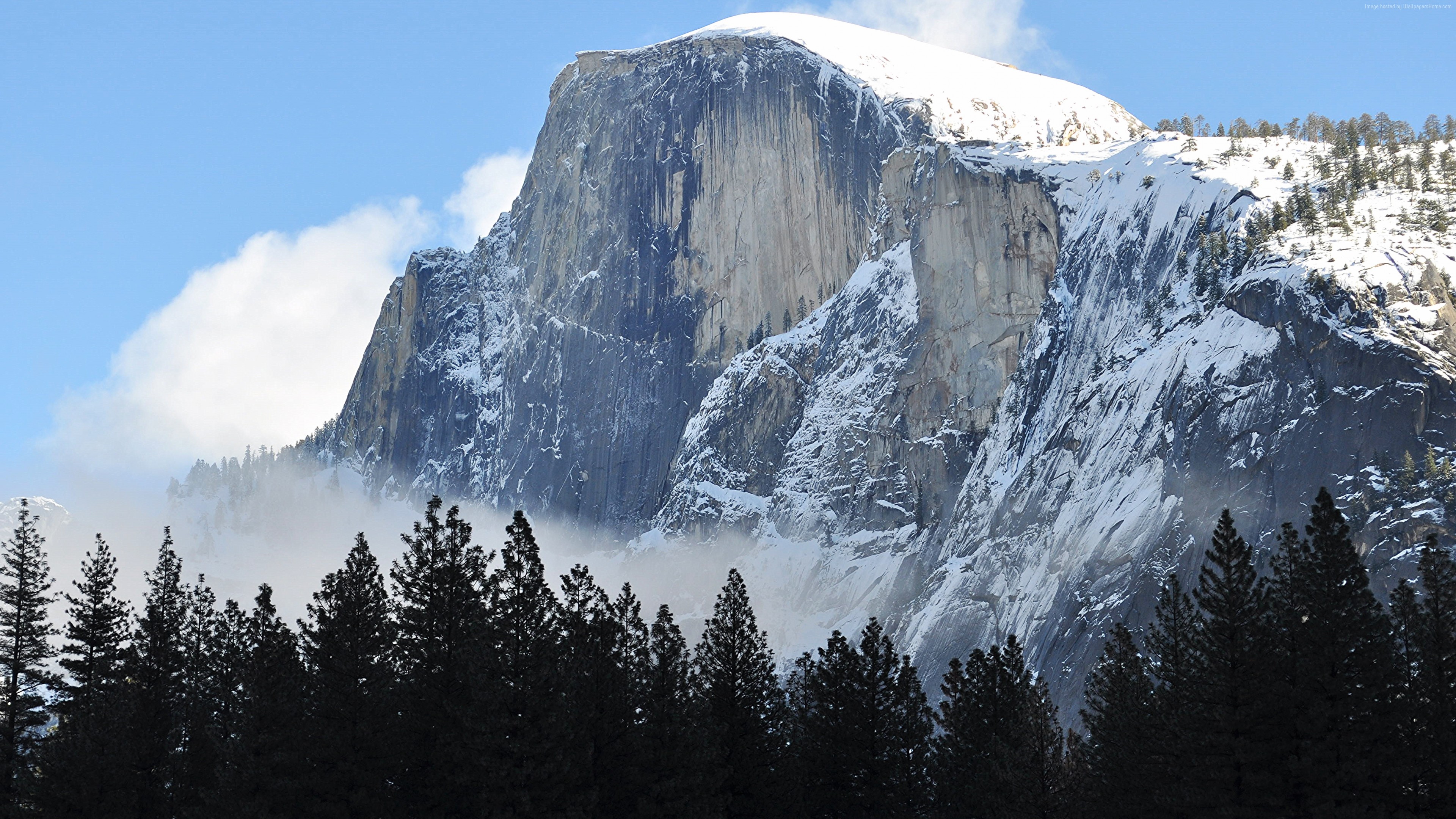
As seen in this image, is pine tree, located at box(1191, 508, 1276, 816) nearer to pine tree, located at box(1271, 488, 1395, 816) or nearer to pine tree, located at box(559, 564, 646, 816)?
pine tree, located at box(1271, 488, 1395, 816)

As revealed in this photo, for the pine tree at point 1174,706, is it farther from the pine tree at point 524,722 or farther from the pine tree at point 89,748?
the pine tree at point 89,748

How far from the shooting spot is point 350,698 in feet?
215

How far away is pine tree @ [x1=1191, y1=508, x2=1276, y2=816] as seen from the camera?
62.9 m

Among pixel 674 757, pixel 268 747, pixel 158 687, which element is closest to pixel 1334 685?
A: pixel 674 757

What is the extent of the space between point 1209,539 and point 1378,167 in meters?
65.3

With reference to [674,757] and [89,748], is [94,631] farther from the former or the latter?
[674,757]

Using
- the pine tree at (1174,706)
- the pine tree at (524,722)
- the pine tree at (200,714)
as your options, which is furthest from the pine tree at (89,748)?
the pine tree at (1174,706)

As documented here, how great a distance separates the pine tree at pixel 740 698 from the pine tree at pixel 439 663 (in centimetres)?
1243

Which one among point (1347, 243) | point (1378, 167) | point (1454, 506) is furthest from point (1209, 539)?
point (1378, 167)

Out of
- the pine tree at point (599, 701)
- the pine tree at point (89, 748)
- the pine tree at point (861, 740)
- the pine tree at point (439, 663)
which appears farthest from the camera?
the pine tree at point (861, 740)

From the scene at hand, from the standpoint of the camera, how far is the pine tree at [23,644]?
75.6 meters

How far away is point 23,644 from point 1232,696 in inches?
2174

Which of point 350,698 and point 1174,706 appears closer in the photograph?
point 350,698

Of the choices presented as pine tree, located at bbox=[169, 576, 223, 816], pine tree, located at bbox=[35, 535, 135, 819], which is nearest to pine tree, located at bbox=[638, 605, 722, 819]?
pine tree, located at bbox=[169, 576, 223, 816]
